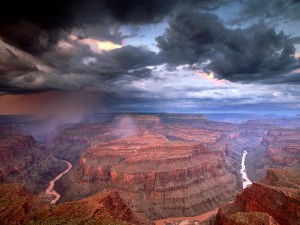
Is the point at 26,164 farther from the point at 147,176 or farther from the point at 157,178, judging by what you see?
the point at 157,178

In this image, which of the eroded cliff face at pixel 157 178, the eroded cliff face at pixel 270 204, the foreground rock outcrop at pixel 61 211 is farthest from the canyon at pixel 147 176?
the foreground rock outcrop at pixel 61 211

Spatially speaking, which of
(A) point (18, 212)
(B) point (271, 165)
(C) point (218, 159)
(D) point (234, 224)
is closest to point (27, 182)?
(A) point (18, 212)

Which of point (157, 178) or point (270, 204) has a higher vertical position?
point (270, 204)

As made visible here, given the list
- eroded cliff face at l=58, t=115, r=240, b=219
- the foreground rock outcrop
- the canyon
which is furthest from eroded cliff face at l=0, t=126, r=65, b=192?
the foreground rock outcrop

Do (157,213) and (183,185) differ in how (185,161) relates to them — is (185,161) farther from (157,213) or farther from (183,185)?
(157,213)

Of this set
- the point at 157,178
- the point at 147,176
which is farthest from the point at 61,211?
the point at 157,178

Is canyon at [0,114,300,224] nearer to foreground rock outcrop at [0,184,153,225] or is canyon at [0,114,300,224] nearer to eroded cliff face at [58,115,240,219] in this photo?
eroded cliff face at [58,115,240,219]
